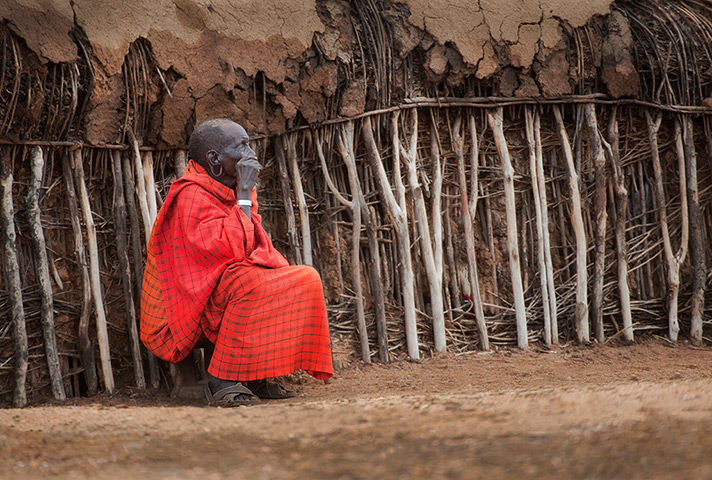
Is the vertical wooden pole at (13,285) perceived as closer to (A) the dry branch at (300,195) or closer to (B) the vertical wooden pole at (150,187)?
(B) the vertical wooden pole at (150,187)

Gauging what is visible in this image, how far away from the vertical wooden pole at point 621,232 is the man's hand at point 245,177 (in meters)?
2.92

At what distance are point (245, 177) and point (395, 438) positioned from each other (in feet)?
6.68

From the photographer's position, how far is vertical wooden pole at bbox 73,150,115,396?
4148 millimetres

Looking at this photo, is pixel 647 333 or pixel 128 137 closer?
pixel 128 137

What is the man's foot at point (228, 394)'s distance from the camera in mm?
3555

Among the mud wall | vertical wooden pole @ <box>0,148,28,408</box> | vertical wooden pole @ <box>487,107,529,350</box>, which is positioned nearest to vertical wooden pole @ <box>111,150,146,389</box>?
the mud wall

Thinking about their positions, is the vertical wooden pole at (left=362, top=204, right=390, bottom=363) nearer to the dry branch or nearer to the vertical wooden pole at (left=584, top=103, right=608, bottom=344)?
the dry branch

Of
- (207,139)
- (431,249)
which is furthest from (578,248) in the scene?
(207,139)

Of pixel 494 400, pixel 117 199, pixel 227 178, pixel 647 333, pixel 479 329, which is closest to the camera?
pixel 494 400

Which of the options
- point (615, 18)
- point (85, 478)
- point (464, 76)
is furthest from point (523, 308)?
point (85, 478)

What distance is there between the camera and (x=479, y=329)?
16.5 ft

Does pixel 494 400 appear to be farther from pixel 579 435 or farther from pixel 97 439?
pixel 97 439

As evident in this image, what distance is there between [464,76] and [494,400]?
298 cm

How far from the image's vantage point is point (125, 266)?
4.23m
